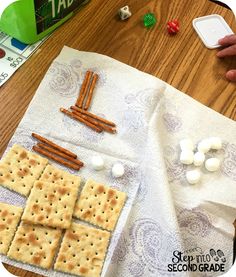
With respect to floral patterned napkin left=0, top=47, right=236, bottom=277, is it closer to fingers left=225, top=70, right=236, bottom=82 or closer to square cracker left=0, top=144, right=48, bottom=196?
square cracker left=0, top=144, right=48, bottom=196

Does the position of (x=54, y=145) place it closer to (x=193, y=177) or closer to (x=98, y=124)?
(x=98, y=124)

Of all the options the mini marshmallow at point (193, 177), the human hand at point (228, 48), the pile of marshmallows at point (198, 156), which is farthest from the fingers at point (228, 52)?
the mini marshmallow at point (193, 177)

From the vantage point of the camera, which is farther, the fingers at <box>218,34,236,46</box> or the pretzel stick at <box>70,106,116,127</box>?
the fingers at <box>218,34,236,46</box>

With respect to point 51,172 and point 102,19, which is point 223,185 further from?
point 102,19

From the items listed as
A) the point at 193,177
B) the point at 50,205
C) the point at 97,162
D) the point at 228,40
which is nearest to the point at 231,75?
the point at 228,40

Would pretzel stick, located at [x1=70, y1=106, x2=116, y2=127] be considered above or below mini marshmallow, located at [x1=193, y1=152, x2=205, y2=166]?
above

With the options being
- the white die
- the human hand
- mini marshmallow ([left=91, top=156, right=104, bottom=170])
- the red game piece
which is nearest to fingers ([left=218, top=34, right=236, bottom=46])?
the human hand

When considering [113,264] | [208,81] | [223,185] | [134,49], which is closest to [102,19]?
[134,49]
